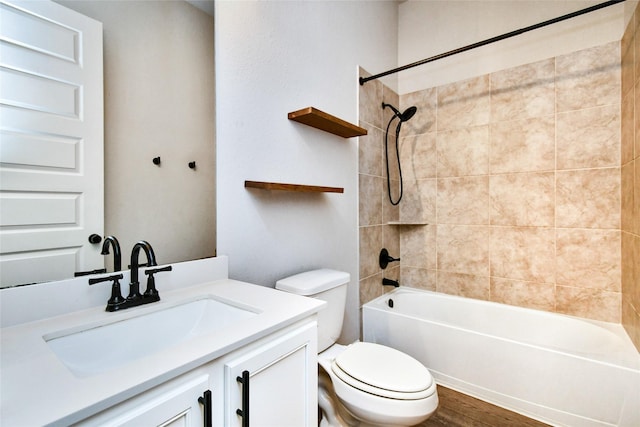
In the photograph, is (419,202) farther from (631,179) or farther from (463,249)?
(631,179)

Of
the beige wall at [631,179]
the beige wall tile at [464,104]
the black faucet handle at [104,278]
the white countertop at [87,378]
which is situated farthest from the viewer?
the beige wall tile at [464,104]

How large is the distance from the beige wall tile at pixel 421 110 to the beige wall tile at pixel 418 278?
3.83 ft

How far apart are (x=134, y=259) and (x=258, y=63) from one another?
1.01 metres

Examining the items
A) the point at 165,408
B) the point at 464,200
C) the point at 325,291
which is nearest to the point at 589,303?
the point at 464,200

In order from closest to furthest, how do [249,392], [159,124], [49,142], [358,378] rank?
1. [249,392]
2. [49,142]
3. [159,124]
4. [358,378]

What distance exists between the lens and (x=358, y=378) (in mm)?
1254

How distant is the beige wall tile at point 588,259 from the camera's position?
1827mm

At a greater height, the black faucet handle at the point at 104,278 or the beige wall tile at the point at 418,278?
the black faucet handle at the point at 104,278

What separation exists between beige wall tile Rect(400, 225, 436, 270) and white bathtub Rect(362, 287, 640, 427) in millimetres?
297

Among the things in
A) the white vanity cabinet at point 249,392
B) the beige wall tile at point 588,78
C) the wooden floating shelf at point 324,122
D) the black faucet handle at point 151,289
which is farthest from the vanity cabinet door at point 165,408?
the beige wall tile at point 588,78

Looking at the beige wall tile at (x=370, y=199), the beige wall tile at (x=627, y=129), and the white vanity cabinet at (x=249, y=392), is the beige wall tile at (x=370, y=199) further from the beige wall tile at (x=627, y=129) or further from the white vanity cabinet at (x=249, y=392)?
the beige wall tile at (x=627, y=129)

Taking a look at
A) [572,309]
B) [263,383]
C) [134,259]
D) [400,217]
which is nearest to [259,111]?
[134,259]

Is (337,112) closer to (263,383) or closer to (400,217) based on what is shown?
(400,217)

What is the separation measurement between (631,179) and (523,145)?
626 millimetres
